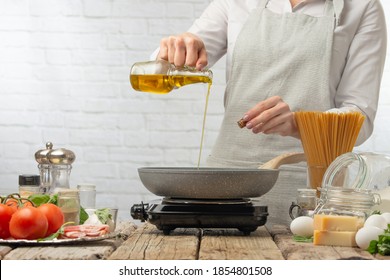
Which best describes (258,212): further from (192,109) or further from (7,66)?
(7,66)

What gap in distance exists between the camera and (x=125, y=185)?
11.9ft

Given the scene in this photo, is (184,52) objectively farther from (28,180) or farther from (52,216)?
(52,216)

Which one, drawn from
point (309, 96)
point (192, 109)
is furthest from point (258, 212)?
point (192, 109)

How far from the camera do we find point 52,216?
1532mm

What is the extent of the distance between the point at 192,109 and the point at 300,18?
1162mm

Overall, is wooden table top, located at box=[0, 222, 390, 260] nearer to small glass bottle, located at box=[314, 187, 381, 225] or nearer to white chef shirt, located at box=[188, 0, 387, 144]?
small glass bottle, located at box=[314, 187, 381, 225]

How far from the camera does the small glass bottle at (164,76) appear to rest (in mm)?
Answer: 1812

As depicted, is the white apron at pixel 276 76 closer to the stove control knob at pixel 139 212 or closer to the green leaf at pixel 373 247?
the stove control knob at pixel 139 212

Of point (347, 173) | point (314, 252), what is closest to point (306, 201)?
point (347, 173)

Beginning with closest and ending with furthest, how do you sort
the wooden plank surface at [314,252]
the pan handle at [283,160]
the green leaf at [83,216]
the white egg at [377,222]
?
1. the wooden plank surface at [314,252]
2. the white egg at [377,222]
3. the green leaf at [83,216]
4. the pan handle at [283,160]

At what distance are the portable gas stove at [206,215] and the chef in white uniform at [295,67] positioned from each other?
2.32ft

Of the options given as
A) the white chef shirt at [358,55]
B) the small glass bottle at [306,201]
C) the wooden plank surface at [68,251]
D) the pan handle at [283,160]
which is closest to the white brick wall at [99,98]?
the white chef shirt at [358,55]

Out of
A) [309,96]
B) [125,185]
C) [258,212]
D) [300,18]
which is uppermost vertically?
[300,18]

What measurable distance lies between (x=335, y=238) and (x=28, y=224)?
60 centimetres
